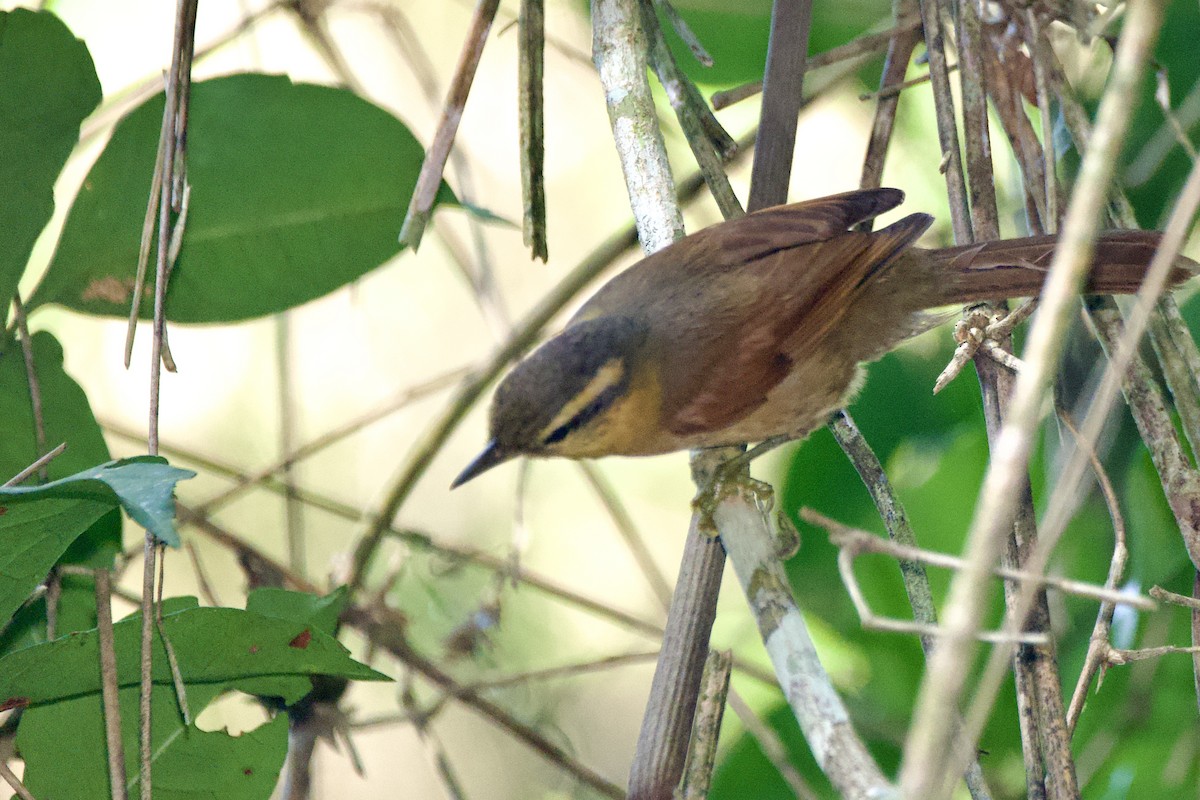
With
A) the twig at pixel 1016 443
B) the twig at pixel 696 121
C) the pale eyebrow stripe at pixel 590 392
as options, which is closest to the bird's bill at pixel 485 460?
the pale eyebrow stripe at pixel 590 392

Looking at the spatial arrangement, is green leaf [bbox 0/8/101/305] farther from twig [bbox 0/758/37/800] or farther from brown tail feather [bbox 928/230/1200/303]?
brown tail feather [bbox 928/230/1200/303]

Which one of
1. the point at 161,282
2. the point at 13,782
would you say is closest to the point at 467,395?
the point at 161,282

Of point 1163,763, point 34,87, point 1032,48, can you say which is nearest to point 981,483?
point 1163,763

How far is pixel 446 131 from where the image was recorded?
2281mm

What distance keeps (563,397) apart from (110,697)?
111cm

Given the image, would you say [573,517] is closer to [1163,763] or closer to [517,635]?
[517,635]

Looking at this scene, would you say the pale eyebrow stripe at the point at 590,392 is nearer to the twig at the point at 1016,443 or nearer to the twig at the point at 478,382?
the twig at the point at 478,382

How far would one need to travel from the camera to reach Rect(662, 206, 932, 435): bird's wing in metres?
2.68

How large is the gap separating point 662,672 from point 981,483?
1253mm

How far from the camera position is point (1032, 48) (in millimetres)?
2443

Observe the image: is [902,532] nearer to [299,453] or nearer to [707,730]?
[707,730]

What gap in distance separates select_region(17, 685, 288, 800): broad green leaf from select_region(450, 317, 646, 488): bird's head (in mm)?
694

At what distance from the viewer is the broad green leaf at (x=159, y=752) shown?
196cm

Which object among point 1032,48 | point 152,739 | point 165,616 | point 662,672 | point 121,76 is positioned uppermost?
point 121,76
